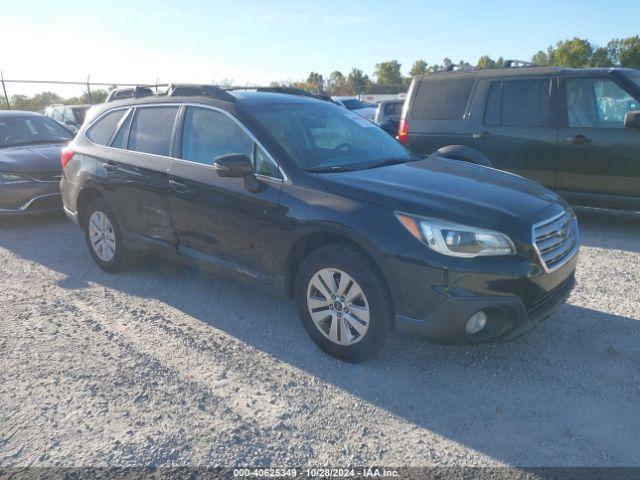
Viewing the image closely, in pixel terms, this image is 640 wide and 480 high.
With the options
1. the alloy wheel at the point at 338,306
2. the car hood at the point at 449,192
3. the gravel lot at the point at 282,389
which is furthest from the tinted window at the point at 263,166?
the gravel lot at the point at 282,389

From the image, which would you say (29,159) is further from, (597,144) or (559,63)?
(559,63)

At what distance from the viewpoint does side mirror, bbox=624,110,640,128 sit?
5777 millimetres

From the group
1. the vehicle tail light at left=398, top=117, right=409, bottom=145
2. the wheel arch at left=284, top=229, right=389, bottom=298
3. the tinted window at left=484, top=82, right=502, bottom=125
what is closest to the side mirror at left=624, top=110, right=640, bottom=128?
the tinted window at left=484, top=82, right=502, bottom=125

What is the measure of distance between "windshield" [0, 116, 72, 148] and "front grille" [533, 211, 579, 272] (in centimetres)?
734

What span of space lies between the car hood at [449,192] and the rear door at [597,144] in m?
2.74

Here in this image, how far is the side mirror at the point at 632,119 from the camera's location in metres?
5.78

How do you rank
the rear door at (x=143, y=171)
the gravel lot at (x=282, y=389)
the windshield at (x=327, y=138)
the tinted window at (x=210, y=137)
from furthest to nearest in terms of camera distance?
1. the rear door at (x=143, y=171)
2. the tinted window at (x=210, y=137)
3. the windshield at (x=327, y=138)
4. the gravel lot at (x=282, y=389)

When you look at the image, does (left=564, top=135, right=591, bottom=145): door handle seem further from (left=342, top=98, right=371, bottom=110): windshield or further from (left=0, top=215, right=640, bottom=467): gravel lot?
(left=342, top=98, right=371, bottom=110): windshield

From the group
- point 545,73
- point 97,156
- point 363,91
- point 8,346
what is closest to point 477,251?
point 8,346

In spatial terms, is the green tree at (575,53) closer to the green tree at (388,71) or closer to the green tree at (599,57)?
the green tree at (599,57)

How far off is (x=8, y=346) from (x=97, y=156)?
2039 mm

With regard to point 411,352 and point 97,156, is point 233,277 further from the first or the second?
point 97,156

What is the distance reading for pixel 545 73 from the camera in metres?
6.46

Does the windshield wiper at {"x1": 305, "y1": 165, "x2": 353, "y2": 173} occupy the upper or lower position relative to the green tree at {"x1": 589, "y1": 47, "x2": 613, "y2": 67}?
lower
